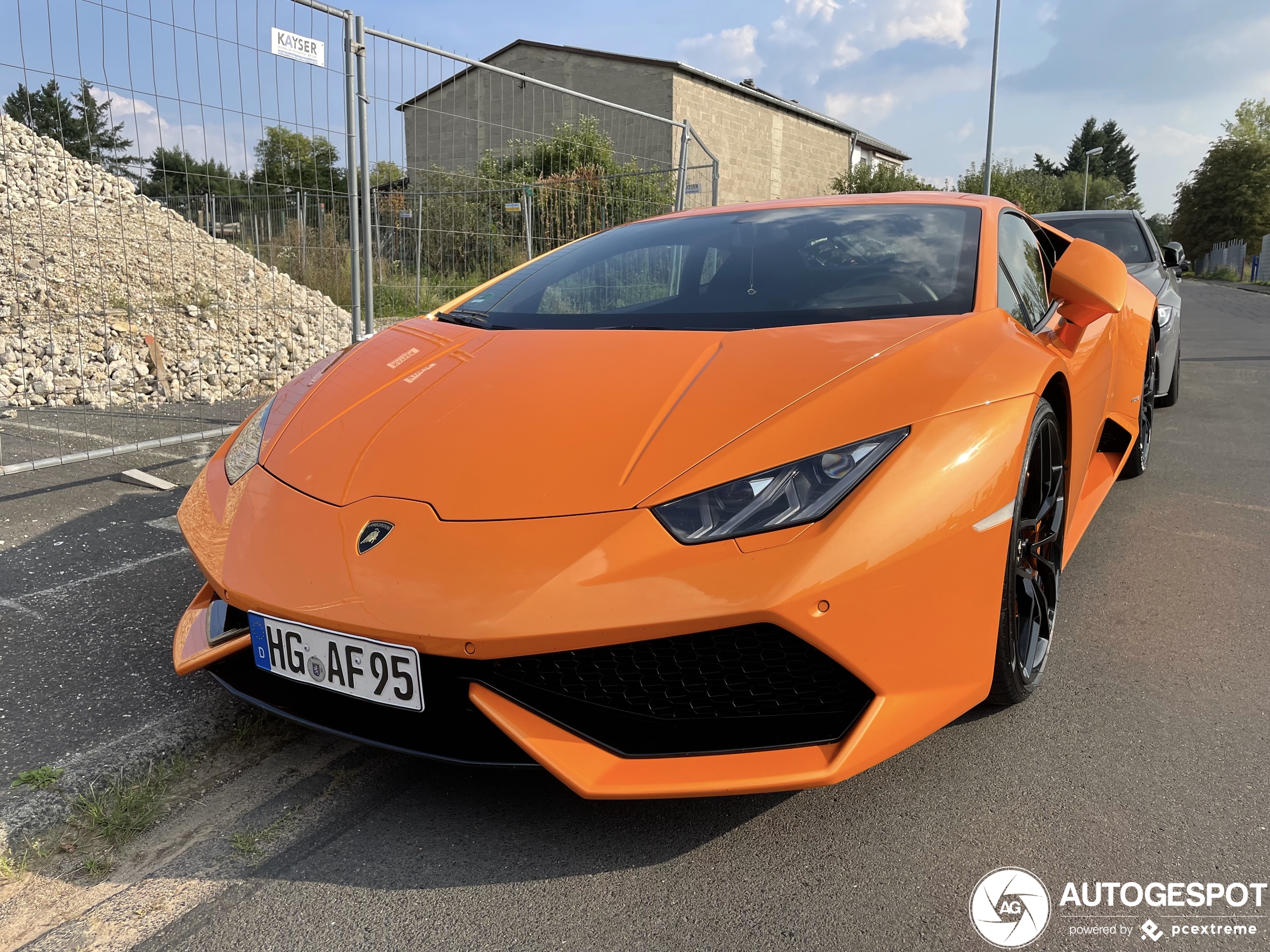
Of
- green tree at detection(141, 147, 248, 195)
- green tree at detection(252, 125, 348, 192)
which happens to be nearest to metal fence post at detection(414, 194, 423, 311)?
green tree at detection(252, 125, 348, 192)

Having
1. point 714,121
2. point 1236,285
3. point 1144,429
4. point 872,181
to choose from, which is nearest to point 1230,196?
point 1236,285

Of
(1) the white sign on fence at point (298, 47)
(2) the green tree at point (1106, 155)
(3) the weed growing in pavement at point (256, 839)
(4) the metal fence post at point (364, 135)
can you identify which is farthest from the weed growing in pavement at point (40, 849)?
(2) the green tree at point (1106, 155)

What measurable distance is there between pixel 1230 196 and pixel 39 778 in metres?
61.0

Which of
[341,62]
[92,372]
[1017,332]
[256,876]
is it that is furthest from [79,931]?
[92,372]

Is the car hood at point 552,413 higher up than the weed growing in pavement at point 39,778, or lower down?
higher up

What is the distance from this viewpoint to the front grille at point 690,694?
1534 millimetres

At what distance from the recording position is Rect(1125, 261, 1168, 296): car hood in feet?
18.8

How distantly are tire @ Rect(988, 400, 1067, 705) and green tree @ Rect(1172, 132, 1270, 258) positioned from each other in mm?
54273

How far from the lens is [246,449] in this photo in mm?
2234

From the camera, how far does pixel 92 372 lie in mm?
6020

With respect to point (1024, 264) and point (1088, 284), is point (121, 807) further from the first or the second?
point (1024, 264)

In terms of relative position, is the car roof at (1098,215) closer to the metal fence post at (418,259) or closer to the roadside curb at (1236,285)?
the metal fence post at (418,259)

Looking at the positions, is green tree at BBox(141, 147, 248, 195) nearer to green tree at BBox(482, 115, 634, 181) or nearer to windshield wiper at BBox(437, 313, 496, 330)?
windshield wiper at BBox(437, 313, 496, 330)

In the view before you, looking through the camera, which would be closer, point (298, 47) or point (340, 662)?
point (340, 662)
